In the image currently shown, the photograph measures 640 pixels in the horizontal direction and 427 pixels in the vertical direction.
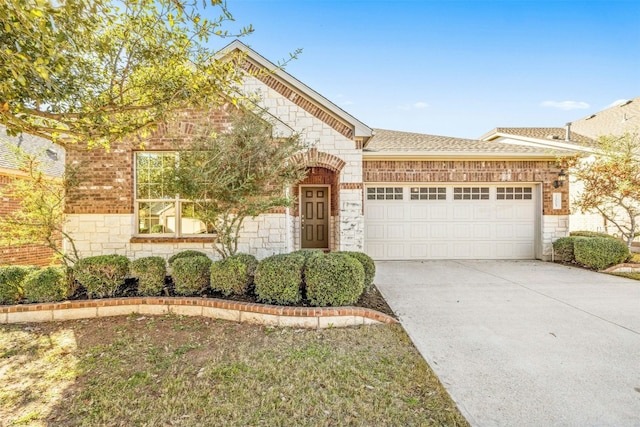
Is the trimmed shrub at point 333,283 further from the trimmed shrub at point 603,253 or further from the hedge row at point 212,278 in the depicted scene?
the trimmed shrub at point 603,253

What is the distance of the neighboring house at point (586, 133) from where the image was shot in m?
13.5

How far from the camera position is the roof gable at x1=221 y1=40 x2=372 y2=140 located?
27.2 feet

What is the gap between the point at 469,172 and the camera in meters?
9.84

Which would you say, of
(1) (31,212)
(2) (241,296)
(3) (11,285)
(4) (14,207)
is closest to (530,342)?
A: (2) (241,296)

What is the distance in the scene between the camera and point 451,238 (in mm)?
10078

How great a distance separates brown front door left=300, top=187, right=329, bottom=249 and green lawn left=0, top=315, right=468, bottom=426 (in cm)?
617

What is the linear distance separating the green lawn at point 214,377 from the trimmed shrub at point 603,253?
24.8ft

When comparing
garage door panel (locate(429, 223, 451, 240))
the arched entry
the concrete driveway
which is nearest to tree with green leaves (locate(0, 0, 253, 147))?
the concrete driveway

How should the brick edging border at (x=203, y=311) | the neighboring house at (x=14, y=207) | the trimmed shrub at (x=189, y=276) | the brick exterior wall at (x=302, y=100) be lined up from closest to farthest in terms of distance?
the brick edging border at (x=203, y=311), the trimmed shrub at (x=189, y=276), the brick exterior wall at (x=302, y=100), the neighboring house at (x=14, y=207)

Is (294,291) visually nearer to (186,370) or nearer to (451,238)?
(186,370)

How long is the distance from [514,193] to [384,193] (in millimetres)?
4265

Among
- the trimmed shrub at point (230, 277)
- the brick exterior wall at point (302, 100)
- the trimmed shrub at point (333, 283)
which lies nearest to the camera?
the trimmed shrub at point (333, 283)

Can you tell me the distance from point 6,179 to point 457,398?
1263 centimetres

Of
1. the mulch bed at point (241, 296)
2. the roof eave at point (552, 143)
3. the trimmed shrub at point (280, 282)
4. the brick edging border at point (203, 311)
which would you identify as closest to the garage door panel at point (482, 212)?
the roof eave at point (552, 143)
